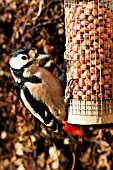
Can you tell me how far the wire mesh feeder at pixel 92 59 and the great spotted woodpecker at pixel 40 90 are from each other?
13 cm

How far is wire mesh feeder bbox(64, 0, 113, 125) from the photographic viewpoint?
2.42 meters

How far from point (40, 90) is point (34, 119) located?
151 cm

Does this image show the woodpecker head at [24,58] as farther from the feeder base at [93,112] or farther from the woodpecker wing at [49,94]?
the feeder base at [93,112]

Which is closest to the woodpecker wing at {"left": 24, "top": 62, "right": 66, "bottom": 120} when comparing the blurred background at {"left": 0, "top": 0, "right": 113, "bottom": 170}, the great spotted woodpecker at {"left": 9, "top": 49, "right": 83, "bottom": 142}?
the great spotted woodpecker at {"left": 9, "top": 49, "right": 83, "bottom": 142}

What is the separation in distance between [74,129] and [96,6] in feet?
2.15

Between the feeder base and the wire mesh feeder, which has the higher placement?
the wire mesh feeder

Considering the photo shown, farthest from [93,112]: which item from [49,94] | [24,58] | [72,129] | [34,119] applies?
[34,119]

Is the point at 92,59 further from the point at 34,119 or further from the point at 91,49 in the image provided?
the point at 34,119

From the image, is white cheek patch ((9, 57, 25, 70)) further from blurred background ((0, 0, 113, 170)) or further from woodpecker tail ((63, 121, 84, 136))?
blurred background ((0, 0, 113, 170))

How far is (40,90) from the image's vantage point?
259cm

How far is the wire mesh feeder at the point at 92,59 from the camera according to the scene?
95.2 inches

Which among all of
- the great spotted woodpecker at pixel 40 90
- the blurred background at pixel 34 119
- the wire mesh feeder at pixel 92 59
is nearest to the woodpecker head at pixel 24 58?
the great spotted woodpecker at pixel 40 90

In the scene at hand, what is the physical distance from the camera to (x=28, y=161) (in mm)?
4184

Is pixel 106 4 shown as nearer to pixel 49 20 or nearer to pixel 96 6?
pixel 96 6
